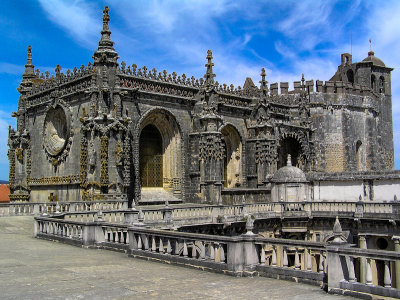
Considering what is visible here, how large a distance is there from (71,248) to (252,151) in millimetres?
20768

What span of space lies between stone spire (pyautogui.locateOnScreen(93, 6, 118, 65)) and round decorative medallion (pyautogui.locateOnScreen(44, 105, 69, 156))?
16.3ft

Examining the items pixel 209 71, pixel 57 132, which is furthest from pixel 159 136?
pixel 57 132

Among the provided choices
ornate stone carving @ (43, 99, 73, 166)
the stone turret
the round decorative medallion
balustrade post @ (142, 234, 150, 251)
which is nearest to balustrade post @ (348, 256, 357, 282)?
balustrade post @ (142, 234, 150, 251)

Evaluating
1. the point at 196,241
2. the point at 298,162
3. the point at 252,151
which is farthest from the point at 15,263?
Answer: the point at 298,162

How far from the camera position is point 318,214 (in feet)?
94.3

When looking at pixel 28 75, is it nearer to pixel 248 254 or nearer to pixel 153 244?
pixel 153 244

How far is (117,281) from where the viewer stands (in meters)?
9.44

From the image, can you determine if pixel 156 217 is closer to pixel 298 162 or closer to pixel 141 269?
pixel 141 269

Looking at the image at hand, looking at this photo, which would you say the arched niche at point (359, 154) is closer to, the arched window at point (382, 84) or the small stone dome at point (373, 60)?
the arched window at point (382, 84)

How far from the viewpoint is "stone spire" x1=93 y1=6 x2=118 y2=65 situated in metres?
25.3

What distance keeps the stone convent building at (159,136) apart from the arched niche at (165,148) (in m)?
0.06

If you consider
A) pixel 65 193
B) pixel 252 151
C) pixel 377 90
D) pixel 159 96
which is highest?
pixel 377 90

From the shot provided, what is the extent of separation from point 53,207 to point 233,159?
1452cm

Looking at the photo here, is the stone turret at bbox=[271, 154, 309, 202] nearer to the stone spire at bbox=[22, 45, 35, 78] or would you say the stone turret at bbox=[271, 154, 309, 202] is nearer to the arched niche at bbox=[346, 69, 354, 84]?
the stone spire at bbox=[22, 45, 35, 78]
